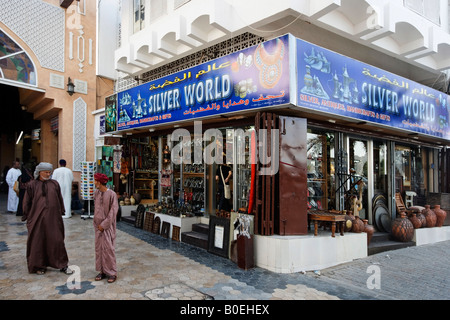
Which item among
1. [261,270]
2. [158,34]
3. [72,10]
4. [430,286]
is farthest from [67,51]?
[430,286]

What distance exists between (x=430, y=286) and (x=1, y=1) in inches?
573

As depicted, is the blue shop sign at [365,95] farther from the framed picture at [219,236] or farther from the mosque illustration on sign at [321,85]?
the framed picture at [219,236]

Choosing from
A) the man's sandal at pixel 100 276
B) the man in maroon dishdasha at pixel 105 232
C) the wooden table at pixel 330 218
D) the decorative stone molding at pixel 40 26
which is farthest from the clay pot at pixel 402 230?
the decorative stone molding at pixel 40 26

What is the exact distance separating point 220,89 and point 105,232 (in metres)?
3.53

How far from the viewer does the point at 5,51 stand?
11.0 meters

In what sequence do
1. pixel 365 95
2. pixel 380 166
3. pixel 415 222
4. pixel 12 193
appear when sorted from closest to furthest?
pixel 365 95, pixel 415 222, pixel 380 166, pixel 12 193

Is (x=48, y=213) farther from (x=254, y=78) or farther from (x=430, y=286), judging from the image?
(x=430, y=286)

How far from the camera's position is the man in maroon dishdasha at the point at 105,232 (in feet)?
15.3

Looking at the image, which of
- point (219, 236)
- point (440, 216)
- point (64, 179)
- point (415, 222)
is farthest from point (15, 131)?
point (440, 216)

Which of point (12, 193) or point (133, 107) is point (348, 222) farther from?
point (12, 193)

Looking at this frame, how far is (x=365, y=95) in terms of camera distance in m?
Result: 6.68

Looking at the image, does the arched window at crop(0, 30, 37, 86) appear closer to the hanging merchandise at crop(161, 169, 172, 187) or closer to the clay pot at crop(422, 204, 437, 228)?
the hanging merchandise at crop(161, 169, 172, 187)

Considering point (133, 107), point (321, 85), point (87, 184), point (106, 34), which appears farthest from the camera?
point (106, 34)

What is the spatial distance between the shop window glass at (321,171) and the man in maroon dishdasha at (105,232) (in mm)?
4362
